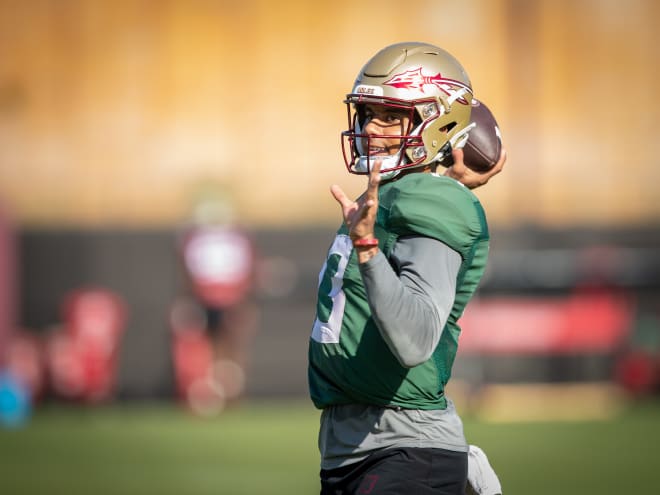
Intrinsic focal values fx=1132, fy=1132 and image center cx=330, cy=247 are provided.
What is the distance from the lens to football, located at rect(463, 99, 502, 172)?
2844 mm

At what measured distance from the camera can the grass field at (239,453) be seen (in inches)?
239

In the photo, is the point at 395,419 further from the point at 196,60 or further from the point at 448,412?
the point at 196,60

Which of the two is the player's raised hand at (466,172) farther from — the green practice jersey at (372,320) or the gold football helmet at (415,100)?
the green practice jersey at (372,320)

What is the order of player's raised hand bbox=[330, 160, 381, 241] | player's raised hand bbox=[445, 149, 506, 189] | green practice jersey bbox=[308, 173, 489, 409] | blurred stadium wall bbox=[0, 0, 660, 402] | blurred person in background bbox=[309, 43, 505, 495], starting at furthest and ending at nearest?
blurred stadium wall bbox=[0, 0, 660, 402], player's raised hand bbox=[445, 149, 506, 189], green practice jersey bbox=[308, 173, 489, 409], blurred person in background bbox=[309, 43, 505, 495], player's raised hand bbox=[330, 160, 381, 241]

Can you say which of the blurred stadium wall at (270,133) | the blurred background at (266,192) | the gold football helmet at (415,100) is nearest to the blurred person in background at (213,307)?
the blurred background at (266,192)

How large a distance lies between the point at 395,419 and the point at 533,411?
748 centimetres

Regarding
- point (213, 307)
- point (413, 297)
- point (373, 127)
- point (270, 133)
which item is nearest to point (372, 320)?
point (413, 297)

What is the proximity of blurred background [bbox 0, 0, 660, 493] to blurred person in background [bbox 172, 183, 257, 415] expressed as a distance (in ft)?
0.07

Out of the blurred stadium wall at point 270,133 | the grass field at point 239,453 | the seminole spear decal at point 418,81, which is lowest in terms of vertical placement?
the grass field at point 239,453

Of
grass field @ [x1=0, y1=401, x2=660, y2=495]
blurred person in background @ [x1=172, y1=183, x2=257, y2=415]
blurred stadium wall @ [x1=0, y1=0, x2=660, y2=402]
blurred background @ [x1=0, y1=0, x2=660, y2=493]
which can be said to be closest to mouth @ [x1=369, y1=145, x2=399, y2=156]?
grass field @ [x1=0, y1=401, x2=660, y2=495]

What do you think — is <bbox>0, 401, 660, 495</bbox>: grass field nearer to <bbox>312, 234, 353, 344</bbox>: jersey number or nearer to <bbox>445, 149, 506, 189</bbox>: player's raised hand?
<bbox>445, 149, 506, 189</bbox>: player's raised hand

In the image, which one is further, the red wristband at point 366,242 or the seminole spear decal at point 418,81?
the seminole spear decal at point 418,81

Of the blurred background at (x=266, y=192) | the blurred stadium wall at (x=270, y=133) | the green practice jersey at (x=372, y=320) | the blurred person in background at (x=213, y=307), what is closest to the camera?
the green practice jersey at (x=372, y=320)

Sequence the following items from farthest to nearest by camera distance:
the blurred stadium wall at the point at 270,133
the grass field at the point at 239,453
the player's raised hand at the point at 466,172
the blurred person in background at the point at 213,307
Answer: the blurred stadium wall at the point at 270,133 < the blurred person in background at the point at 213,307 < the grass field at the point at 239,453 < the player's raised hand at the point at 466,172
